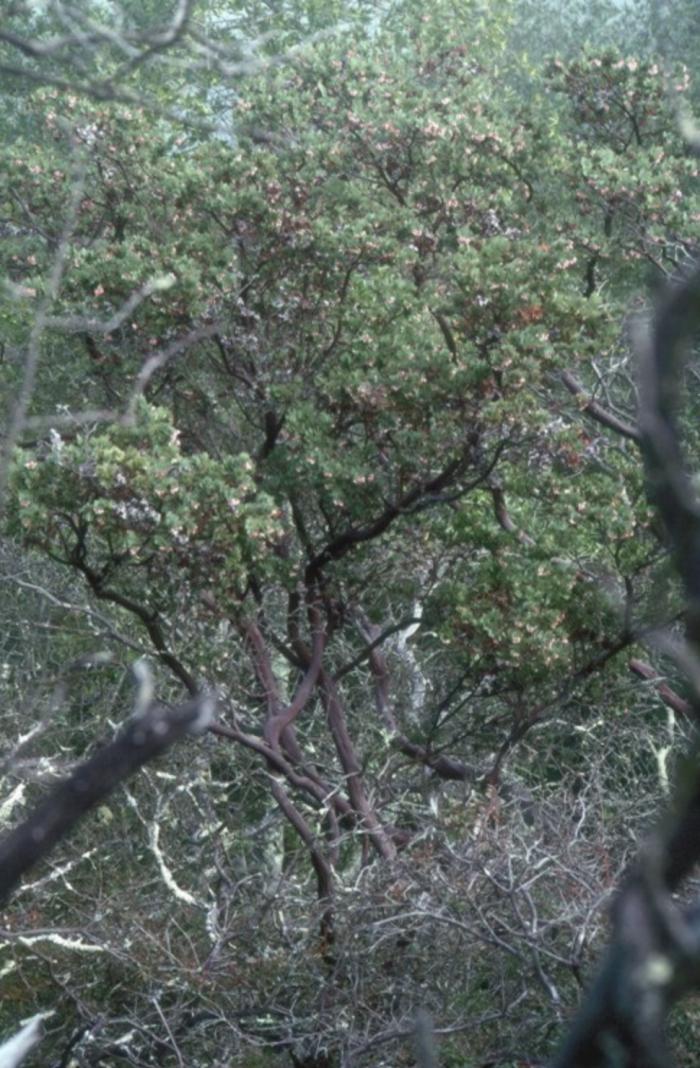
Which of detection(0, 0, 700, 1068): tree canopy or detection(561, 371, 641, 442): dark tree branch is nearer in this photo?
detection(0, 0, 700, 1068): tree canopy

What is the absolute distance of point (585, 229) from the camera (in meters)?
10.3

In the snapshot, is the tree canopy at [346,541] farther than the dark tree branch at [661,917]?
Yes

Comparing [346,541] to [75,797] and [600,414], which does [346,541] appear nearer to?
[600,414]

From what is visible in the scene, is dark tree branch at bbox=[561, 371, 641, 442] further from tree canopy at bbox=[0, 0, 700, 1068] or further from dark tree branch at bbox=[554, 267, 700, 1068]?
dark tree branch at bbox=[554, 267, 700, 1068]

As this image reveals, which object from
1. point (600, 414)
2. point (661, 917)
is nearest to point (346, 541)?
point (600, 414)

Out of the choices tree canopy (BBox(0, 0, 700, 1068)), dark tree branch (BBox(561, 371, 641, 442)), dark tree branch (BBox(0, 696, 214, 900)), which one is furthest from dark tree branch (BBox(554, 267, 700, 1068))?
dark tree branch (BBox(561, 371, 641, 442))

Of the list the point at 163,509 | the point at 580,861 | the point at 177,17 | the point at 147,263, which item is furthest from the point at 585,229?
the point at 177,17

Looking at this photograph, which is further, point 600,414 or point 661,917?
point 600,414

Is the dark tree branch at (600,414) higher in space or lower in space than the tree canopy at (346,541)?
higher

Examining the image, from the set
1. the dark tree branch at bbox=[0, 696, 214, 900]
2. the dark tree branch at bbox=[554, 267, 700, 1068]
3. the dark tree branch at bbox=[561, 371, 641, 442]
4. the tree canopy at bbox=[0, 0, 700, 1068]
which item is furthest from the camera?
the dark tree branch at bbox=[561, 371, 641, 442]

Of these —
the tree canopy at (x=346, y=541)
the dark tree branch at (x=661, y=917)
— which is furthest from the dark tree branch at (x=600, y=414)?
the dark tree branch at (x=661, y=917)

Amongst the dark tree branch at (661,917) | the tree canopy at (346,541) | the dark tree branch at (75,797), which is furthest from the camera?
the tree canopy at (346,541)

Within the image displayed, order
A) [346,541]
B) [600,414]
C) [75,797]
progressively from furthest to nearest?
1. [600,414]
2. [346,541]
3. [75,797]

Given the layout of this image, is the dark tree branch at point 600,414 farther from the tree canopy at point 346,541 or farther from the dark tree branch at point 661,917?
the dark tree branch at point 661,917
